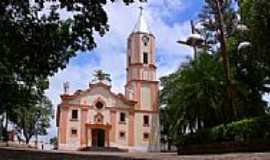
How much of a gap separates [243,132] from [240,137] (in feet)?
0.90

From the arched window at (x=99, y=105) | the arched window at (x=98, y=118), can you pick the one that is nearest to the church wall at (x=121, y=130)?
the arched window at (x=98, y=118)

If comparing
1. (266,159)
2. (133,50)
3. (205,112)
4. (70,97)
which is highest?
(133,50)

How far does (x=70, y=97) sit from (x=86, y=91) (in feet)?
6.86

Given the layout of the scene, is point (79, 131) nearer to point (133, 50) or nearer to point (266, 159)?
point (133, 50)

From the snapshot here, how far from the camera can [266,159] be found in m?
14.4

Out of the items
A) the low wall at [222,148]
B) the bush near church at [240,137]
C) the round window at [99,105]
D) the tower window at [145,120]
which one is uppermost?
the round window at [99,105]

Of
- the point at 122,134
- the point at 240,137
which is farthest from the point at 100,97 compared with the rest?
the point at 240,137

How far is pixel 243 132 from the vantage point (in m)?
23.0

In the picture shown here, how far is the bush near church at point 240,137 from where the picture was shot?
22188 millimetres

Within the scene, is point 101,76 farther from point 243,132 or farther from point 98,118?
point 243,132

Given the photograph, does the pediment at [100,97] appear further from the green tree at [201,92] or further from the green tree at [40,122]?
the green tree at [201,92]

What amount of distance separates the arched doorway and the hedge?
32977 mm

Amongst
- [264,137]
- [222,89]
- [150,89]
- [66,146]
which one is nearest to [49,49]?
[264,137]

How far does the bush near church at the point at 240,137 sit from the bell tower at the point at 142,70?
34.4m
